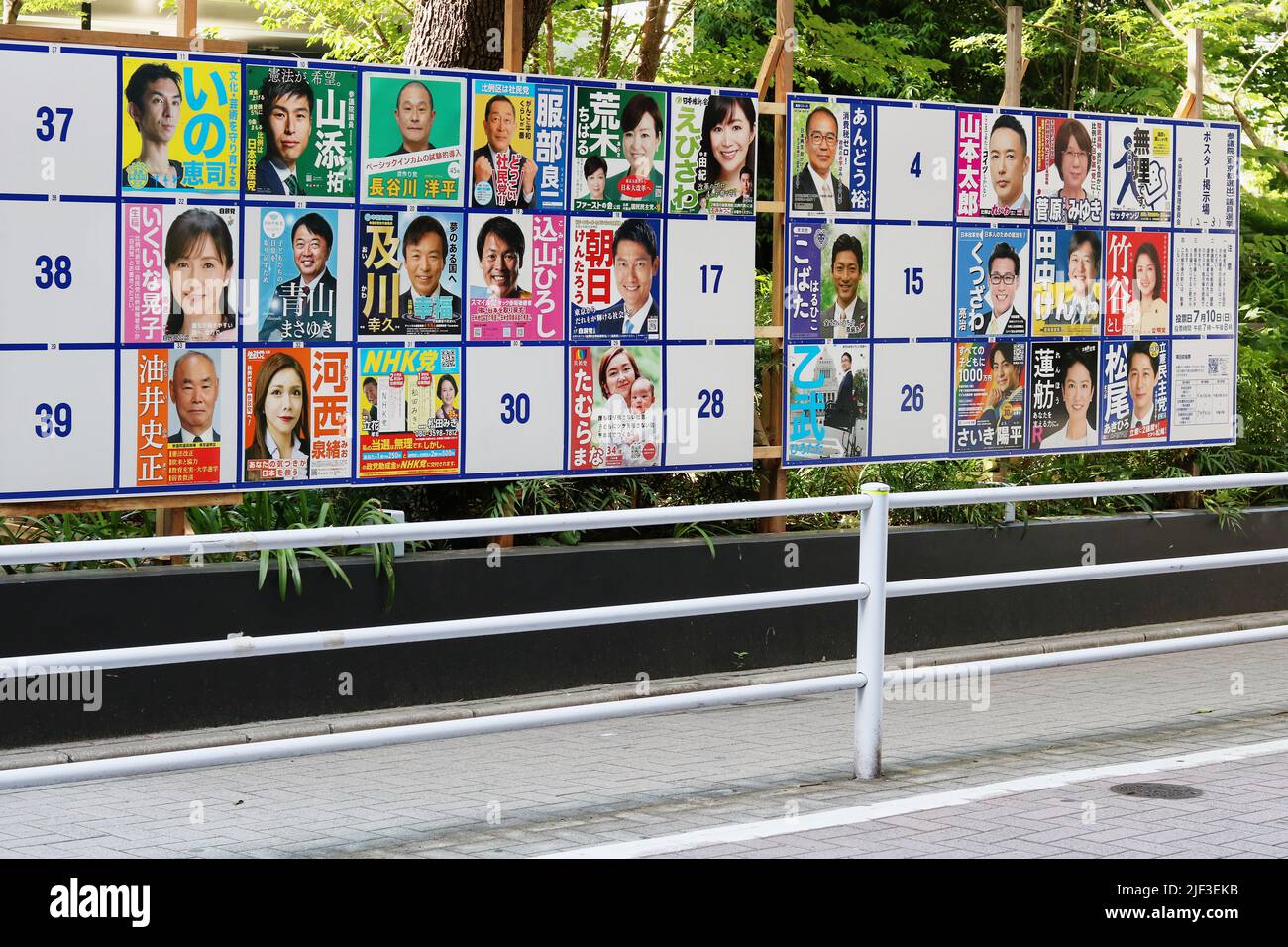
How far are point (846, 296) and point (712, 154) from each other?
124 centimetres

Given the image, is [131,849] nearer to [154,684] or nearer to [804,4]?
[154,684]

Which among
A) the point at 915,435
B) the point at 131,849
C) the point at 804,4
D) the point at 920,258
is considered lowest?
the point at 131,849

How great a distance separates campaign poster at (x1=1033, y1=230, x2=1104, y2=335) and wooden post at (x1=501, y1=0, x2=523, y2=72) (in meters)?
3.73

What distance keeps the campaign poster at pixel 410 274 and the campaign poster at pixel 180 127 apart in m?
0.78

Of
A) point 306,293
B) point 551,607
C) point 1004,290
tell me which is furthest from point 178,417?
point 1004,290

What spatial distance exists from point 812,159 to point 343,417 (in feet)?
10.7

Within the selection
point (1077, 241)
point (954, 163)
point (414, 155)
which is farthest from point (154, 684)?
point (1077, 241)

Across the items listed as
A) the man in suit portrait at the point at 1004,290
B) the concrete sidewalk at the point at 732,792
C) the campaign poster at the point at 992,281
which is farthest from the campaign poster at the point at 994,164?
the concrete sidewalk at the point at 732,792

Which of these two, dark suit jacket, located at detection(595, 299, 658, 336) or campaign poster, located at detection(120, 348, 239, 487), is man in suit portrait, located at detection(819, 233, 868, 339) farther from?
campaign poster, located at detection(120, 348, 239, 487)

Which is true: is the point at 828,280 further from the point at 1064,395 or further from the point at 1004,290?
the point at 1064,395

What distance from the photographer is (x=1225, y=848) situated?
6.05 metres

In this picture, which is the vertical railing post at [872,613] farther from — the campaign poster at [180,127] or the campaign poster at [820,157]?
the campaign poster at [180,127]

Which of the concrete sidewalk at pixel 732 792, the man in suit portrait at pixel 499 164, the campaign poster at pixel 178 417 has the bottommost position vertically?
the concrete sidewalk at pixel 732 792

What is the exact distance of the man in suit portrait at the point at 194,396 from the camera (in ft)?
27.5
